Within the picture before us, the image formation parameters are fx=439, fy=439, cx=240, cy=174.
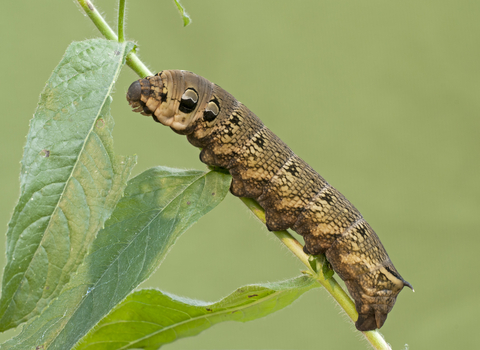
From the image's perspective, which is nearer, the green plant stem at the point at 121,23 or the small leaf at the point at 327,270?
the green plant stem at the point at 121,23

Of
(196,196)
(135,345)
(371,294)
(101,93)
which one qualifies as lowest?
(371,294)

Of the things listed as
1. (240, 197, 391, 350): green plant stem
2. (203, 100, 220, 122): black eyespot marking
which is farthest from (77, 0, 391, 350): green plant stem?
(203, 100, 220, 122): black eyespot marking

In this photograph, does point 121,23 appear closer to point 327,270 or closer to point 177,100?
point 177,100

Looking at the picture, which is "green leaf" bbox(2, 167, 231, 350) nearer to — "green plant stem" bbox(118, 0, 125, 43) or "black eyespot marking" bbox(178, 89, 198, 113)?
"black eyespot marking" bbox(178, 89, 198, 113)

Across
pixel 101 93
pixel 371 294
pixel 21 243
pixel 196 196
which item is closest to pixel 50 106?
pixel 101 93

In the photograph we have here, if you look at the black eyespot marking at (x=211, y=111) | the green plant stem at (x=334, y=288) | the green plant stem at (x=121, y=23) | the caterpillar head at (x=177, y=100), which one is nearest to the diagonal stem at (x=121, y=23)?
the green plant stem at (x=121, y=23)

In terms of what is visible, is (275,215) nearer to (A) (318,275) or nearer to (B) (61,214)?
(A) (318,275)

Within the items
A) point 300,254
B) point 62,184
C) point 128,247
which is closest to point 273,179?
point 300,254

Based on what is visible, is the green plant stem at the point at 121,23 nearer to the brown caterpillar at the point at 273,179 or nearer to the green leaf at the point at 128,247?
the brown caterpillar at the point at 273,179
